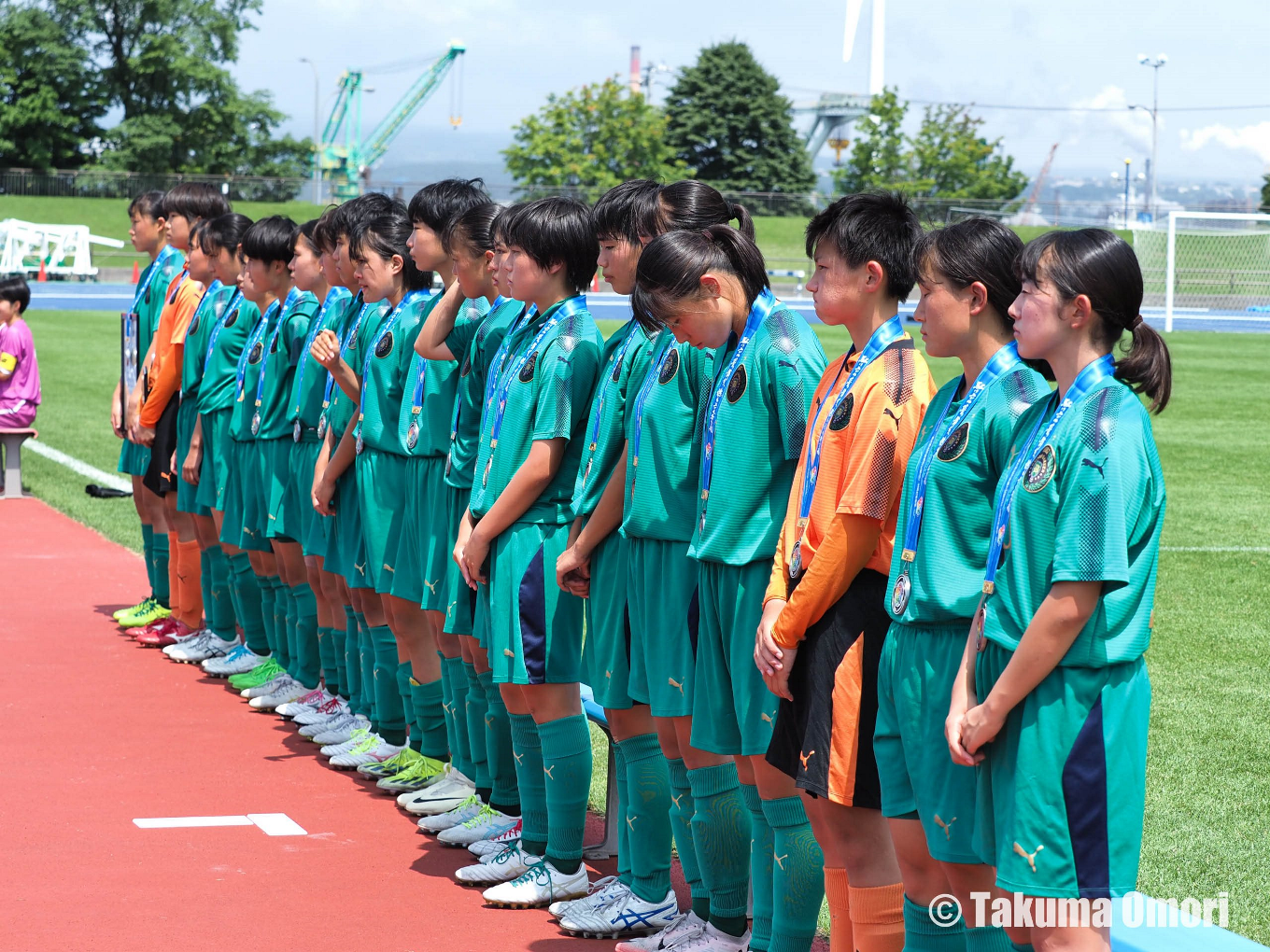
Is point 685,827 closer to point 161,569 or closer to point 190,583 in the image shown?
point 190,583

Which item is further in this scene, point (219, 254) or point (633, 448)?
point (219, 254)

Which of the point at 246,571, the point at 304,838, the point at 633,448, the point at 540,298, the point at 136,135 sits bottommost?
the point at 304,838

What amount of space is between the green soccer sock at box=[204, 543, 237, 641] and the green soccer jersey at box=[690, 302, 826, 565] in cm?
460

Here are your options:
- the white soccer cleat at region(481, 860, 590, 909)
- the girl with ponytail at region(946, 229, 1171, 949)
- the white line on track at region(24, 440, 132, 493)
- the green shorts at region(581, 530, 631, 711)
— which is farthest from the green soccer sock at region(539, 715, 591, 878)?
the white line on track at region(24, 440, 132, 493)

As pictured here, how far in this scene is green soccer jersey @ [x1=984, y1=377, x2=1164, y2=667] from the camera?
8.48ft

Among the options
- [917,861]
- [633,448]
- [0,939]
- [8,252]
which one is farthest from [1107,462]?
[8,252]

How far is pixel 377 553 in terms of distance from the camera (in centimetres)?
550

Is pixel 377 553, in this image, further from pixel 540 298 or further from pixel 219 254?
pixel 219 254

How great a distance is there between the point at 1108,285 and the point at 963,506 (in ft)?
1.68

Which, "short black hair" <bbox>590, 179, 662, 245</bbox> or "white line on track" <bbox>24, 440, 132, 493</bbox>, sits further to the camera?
"white line on track" <bbox>24, 440, 132, 493</bbox>

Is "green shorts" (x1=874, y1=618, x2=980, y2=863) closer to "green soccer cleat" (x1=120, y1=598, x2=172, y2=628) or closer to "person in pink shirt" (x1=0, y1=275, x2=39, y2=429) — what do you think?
"green soccer cleat" (x1=120, y1=598, x2=172, y2=628)

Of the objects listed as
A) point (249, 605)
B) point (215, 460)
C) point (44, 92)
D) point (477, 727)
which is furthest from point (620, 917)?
point (44, 92)

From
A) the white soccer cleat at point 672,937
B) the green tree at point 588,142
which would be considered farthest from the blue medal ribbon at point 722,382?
the green tree at point 588,142

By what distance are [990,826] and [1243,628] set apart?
5.59 m
